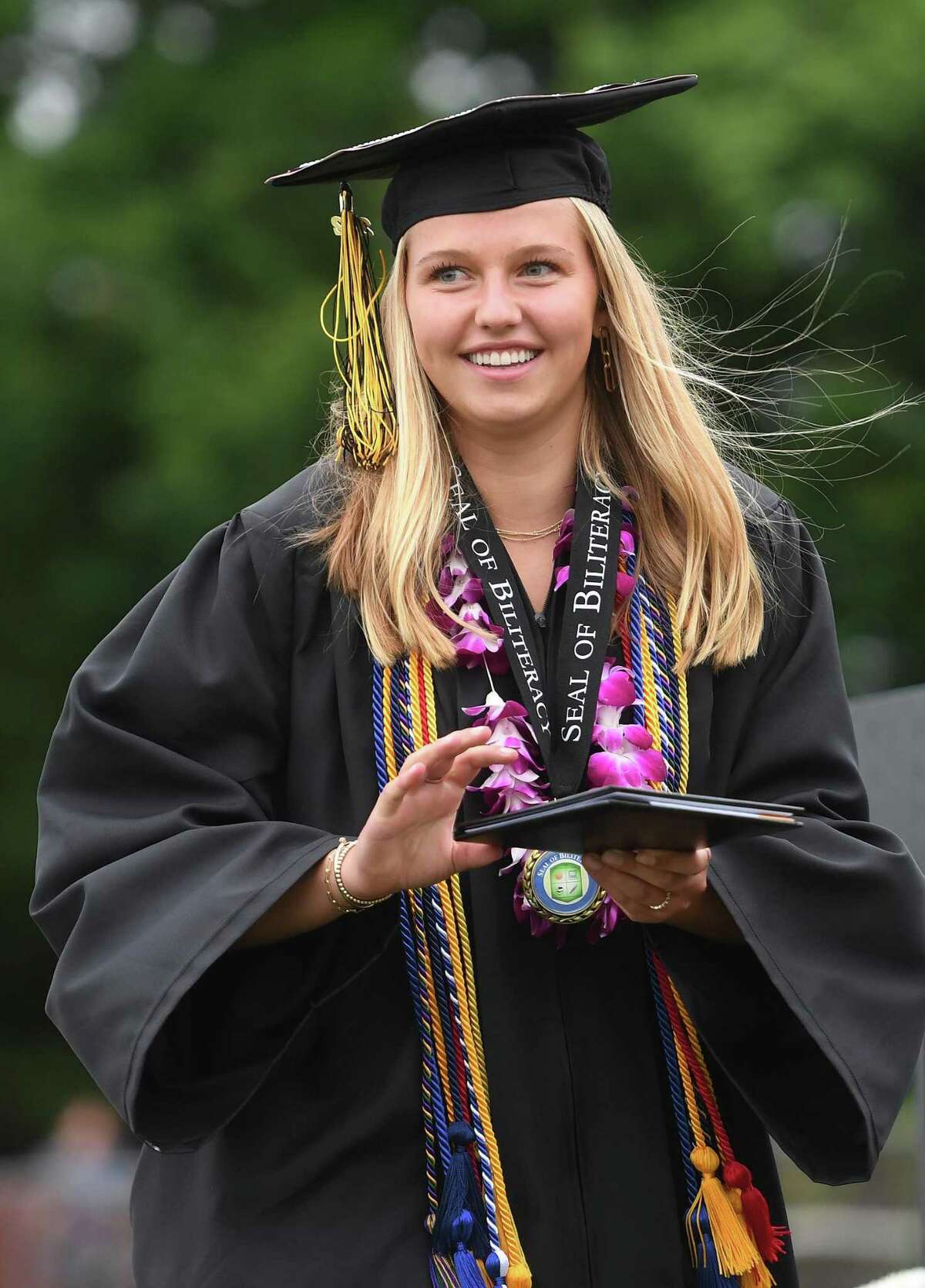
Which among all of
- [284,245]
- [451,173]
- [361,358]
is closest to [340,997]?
[361,358]

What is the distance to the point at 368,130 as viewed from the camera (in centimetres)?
844

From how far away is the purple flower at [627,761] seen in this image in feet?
9.89

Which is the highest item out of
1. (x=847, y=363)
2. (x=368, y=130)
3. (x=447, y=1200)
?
(x=368, y=130)

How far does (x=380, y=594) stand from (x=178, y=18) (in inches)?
263

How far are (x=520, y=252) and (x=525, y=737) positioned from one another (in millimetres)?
741

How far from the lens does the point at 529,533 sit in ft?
10.9

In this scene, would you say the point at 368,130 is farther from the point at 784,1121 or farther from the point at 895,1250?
the point at 784,1121

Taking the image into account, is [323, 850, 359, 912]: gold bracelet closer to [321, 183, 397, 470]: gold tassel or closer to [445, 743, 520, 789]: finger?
[445, 743, 520, 789]: finger

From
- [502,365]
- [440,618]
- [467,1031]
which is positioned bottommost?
[467,1031]

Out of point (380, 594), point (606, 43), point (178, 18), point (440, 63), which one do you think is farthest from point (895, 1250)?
point (178, 18)

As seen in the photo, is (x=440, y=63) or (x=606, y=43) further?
(x=440, y=63)

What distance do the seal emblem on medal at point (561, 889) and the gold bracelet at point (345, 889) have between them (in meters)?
0.23

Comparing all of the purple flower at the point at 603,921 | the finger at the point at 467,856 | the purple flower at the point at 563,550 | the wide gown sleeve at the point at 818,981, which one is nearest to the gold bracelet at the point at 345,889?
the finger at the point at 467,856

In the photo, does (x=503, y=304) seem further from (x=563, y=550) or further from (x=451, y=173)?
(x=563, y=550)
